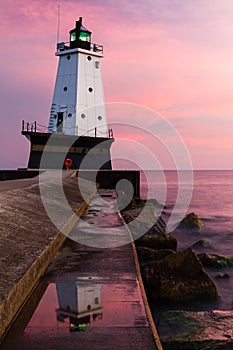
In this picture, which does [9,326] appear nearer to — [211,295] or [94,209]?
[211,295]

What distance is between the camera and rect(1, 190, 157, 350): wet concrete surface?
100 inches

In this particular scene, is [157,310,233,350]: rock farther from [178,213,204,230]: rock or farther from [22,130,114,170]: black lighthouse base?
[22,130,114,170]: black lighthouse base

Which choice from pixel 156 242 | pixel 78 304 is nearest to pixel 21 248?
pixel 78 304

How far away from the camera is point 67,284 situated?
145 inches

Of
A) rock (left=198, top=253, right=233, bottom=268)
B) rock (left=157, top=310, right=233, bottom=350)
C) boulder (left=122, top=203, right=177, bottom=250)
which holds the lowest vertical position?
rock (left=198, top=253, right=233, bottom=268)

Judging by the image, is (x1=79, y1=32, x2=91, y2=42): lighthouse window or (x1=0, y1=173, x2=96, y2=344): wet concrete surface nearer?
(x1=0, y1=173, x2=96, y2=344): wet concrete surface

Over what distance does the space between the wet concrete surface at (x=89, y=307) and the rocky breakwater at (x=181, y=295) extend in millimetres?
725

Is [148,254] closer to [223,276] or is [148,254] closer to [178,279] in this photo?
[178,279]

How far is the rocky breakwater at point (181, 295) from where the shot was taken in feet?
12.6

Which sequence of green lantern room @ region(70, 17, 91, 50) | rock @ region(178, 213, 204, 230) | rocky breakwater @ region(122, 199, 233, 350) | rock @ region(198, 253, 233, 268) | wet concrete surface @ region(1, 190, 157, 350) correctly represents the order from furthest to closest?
green lantern room @ region(70, 17, 91, 50) < rock @ region(178, 213, 204, 230) < rock @ region(198, 253, 233, 268) < rocky breakwater @ region(122, 199, 233, 350) < wet concrete surface @ region(1, 190, 157, 350)

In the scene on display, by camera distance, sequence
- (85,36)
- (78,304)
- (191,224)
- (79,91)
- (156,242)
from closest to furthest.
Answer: (78,304), (156,242), (191,224), (79,91), (85,36)

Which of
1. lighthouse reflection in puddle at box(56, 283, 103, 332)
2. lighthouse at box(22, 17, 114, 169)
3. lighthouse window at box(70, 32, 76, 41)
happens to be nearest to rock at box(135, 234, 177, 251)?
lighthouse reflection in puddle at box(56, 283, 103, 332)

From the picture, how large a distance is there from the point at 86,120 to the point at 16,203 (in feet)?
73.9

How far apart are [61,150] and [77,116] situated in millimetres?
2944
